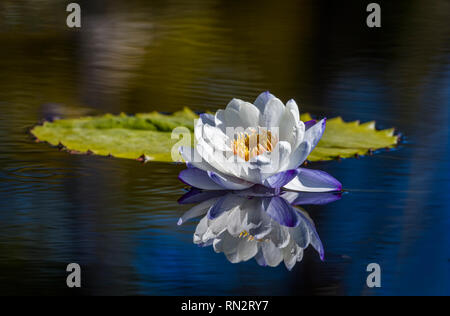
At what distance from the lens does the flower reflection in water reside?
1.21 metres

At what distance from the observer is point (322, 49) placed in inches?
136

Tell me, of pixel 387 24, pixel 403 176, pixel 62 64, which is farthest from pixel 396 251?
pixel 387 24

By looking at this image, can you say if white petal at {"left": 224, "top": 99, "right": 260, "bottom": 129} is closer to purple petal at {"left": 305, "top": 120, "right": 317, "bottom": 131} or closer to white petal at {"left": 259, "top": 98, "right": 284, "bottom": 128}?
white petal at {"left": 259, "top": 98, "right": 284, "bottom": 128}

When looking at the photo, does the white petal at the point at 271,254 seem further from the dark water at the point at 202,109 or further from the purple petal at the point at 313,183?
the purple petal at the point at 313,183

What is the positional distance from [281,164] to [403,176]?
1.29ft

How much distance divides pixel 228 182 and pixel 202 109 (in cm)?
86

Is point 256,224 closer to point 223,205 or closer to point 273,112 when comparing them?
point 223,205

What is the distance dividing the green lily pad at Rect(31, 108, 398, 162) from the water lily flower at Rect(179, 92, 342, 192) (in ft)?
0.81

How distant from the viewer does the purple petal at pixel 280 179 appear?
4.71ft

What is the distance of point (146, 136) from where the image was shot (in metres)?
2.00

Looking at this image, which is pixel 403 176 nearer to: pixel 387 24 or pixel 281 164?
pixel 281 164

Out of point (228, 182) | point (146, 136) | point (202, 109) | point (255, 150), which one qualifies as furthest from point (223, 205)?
point (202, 109)

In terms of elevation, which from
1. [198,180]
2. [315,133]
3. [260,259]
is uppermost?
[315,133]

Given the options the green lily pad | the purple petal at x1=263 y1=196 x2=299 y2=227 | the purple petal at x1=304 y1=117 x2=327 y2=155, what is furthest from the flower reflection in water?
the green lily pad
